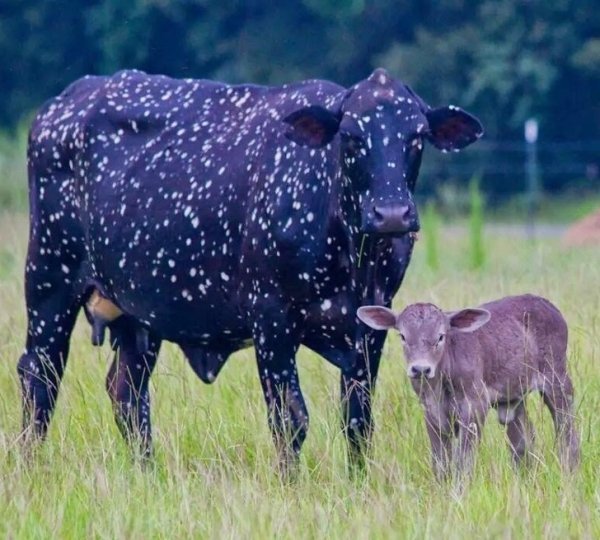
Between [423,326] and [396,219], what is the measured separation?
21.8 inches

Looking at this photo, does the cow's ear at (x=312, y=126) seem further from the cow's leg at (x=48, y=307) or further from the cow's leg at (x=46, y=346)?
the cow's leg at (x=46, y=346)

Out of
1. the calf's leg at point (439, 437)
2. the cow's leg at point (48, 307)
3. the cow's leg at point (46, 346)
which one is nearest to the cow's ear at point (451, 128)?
the calf's leg at point (439, 437)

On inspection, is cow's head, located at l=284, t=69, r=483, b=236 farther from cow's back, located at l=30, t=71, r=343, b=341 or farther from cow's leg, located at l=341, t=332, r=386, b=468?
cow's leg, located at l=341, t=332, r=386, b=468

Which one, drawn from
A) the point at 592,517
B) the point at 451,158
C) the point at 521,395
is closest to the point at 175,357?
the point at 521,395

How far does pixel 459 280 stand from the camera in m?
12.6

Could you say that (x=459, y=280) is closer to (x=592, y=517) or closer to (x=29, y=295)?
(x=29, y=295)

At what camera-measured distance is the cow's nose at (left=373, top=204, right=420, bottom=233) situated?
20.9 feet

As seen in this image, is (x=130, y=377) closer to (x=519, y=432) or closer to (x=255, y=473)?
(x=255, y=473)

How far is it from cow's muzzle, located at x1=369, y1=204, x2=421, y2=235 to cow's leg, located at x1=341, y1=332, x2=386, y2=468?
65cm

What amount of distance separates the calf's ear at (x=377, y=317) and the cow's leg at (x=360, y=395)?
8.0 inches

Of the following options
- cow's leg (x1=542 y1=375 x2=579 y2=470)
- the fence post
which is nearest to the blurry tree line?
the fence post

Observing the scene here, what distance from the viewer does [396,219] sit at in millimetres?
6379

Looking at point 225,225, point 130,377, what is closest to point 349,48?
point 130,377

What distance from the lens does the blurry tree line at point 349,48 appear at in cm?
3516
